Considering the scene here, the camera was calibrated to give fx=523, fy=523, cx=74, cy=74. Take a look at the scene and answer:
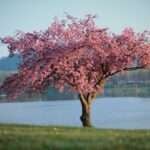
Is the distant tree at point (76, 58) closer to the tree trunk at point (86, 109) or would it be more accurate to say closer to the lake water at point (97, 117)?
the tree trunk at point (86, 109)

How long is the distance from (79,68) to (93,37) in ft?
8.94

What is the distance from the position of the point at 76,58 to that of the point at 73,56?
1.34 feet

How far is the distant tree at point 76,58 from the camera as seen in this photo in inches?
1300

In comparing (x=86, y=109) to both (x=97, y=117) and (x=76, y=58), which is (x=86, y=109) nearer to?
(x=76, y=58)

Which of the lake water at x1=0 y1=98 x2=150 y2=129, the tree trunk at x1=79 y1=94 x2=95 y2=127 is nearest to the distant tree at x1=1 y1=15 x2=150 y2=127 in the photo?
the tree trunk at x1=79 y1=94 x2=95 y2=127

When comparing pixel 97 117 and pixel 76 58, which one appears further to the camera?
pixel 97 117

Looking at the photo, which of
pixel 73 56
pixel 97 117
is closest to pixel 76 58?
pixel 73 56

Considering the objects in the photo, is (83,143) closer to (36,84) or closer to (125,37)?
(36,84)

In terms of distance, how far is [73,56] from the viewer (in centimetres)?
3291

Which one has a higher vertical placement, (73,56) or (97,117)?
(73,56)

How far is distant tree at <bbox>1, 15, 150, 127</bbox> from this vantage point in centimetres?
3303

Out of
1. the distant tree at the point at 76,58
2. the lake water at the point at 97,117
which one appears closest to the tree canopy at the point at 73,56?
the distant tree at the point at 76,58

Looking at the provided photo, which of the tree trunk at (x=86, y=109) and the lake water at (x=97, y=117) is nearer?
the tree trunk at (x=86, y=109)

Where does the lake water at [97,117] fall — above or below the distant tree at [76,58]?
below
